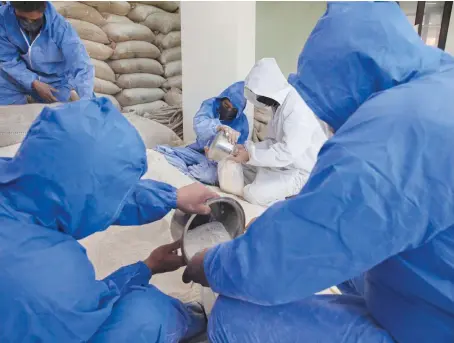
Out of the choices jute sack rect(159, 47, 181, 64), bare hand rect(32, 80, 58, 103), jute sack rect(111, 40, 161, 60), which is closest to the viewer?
bare hand rect(32, 80, 58, 103)

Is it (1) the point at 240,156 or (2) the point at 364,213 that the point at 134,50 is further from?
(2) the point at 364,213

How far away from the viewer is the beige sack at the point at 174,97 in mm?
3045

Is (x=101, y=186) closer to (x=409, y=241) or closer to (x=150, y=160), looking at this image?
(x=409, y=241)

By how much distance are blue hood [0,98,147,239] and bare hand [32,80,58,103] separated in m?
1.50

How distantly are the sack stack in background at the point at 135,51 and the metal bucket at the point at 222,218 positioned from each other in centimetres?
166

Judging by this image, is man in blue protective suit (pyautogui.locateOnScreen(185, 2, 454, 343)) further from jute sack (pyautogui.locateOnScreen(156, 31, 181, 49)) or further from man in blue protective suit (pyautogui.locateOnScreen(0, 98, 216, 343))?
jute sack (pyautogui.locateOnScreen(156, 31, 181, 49))

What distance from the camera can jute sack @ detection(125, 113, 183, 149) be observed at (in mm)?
2316

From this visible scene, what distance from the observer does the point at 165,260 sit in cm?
100

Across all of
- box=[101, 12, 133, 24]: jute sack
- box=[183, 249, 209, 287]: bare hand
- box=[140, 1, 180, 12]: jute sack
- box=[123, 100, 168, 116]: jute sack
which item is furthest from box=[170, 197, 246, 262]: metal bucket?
box=[140, 1, 180, 12]: jute sack

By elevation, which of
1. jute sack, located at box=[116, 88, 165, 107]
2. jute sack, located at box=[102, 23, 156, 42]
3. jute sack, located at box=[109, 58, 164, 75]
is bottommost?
jute sack, located at box=[116, 88, 165, 107]

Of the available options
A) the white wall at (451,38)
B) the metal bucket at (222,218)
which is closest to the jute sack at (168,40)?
the white wall at (451,38)

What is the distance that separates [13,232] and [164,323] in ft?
1.11

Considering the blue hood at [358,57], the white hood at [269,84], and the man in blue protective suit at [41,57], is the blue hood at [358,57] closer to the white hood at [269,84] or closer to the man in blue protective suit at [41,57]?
the white hood at [269,84]

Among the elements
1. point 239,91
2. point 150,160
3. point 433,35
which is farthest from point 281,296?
point 433,35
